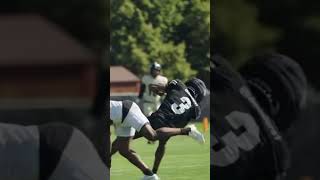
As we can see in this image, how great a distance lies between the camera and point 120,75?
5641 mm

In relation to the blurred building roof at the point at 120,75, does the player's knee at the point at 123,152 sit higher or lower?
lower

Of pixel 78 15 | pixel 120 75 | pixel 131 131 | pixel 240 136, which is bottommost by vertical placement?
pixel 240 136

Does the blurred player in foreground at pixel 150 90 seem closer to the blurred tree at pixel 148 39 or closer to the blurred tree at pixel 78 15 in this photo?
the blurred tree at pixel 148 39

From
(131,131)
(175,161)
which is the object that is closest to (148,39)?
(131,131)

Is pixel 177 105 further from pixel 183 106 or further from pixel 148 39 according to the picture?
pixel 148 39

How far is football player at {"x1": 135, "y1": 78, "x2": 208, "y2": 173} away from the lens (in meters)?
5.75

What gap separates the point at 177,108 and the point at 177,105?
24 millimetres

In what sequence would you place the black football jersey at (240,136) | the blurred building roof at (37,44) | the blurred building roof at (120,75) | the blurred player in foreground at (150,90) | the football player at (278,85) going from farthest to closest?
1. the football player at (278,85)
2. the black football jersey at (240,136)
3. the blurred player in foreground at (150,90)
4. the blurred building roof at (120,75)
5. the blurred building roof at (37,44)

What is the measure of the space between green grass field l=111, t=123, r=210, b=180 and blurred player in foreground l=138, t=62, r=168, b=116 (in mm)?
261

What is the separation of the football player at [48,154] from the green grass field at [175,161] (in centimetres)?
14

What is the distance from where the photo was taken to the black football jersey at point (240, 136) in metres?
5.90

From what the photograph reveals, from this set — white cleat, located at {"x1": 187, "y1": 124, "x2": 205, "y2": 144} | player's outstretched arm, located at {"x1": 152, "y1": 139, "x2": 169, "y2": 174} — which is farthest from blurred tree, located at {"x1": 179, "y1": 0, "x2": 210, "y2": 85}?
player's outstretched arm, located at {"x1": 152, "y1": 139, "x2": 169, "y2": 174}

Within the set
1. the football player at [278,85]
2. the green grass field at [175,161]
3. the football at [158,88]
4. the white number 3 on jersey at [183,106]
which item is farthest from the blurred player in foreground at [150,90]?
the football player at [278,85]

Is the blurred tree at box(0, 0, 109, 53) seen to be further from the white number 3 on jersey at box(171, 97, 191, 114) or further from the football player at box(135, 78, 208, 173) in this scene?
the white number 3 on jersey at box(171, 97, 191, 114)
